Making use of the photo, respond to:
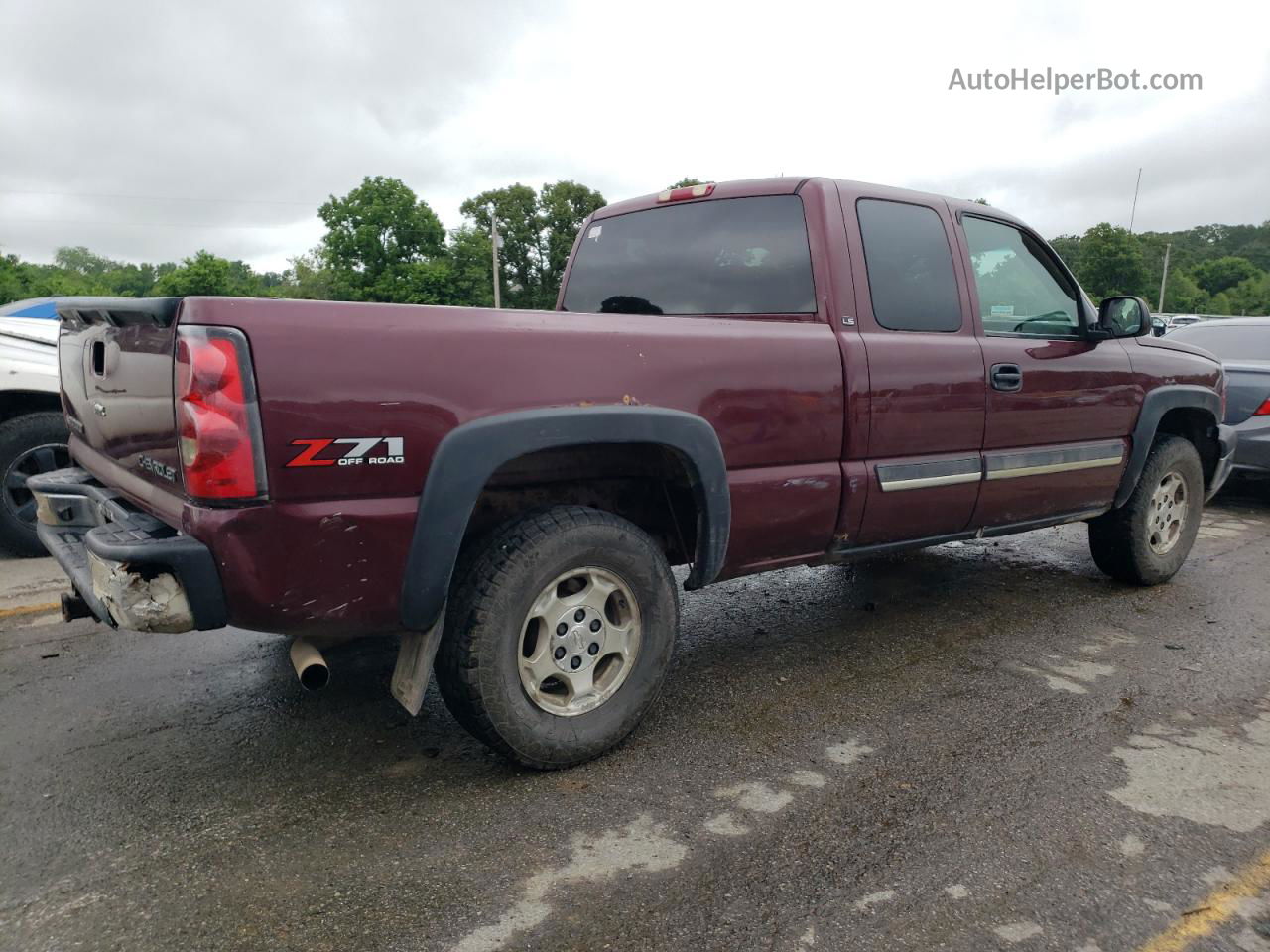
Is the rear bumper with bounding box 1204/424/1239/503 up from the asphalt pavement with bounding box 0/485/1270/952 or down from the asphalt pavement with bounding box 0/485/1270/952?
up

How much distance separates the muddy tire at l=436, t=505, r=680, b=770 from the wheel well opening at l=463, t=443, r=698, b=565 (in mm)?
177

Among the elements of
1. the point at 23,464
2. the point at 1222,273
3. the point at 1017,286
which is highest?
the point at 1222,273

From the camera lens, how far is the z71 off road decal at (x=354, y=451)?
2.13m

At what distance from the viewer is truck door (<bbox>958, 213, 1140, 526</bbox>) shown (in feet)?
12.3

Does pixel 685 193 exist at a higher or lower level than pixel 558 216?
lower

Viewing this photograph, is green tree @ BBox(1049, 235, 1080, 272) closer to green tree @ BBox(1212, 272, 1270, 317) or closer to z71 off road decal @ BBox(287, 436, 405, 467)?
green tree @ BBox(1212, 272, 1270, 317)

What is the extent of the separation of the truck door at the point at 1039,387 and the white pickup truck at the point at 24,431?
15.9 feet

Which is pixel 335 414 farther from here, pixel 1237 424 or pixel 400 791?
pixel 1237 424

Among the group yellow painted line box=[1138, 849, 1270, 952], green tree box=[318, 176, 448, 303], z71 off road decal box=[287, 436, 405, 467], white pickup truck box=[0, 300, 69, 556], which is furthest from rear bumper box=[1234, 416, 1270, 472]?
green tree box=[318, 176, 448, 303]

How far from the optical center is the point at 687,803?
8.29 ft

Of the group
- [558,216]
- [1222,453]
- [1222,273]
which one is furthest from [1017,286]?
[1222,273]

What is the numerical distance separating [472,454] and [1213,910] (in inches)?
82.6

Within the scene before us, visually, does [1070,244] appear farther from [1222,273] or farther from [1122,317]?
[1122,317]

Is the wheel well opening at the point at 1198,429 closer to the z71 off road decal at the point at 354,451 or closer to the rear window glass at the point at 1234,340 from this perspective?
the rear window glass at the point at 1234,340
